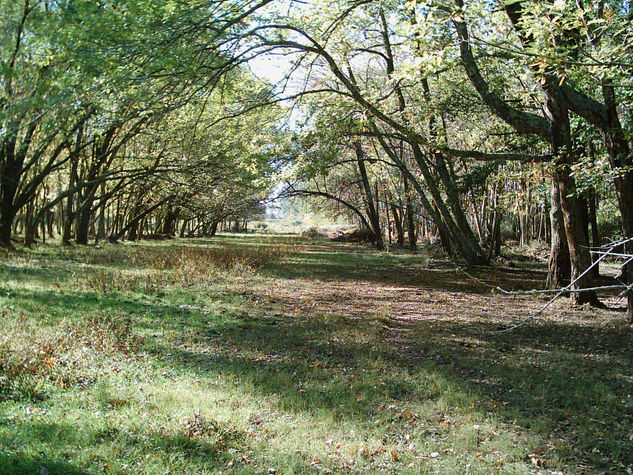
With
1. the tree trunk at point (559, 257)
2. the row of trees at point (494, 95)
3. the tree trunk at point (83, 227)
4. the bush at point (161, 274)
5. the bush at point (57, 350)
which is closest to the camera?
the bush at point (57, 350)

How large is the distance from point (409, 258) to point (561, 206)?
12991 millimetres

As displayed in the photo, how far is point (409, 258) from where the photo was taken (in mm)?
23172

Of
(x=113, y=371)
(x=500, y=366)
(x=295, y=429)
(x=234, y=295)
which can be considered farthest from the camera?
(x=234, y=295)

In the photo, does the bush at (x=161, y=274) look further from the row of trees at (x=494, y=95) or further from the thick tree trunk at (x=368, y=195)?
the thick tree trunk at (x=368, y=195)

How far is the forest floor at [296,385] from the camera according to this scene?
3.85 metres

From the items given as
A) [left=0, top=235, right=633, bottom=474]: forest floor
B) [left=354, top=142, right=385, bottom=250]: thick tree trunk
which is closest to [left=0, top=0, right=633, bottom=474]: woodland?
[left=0, top=235, right=633, bottom=474]: forest floor

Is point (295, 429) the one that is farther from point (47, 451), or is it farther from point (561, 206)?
point (561, 206)

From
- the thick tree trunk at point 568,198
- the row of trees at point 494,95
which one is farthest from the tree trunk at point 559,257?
the thick tree trunk at point 568,198

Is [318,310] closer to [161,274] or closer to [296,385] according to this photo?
[296,385]

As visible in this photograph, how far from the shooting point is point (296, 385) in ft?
17.9

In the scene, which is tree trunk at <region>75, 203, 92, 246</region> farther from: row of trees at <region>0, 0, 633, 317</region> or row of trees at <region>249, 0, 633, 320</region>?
row of trees at <region>249, 0, 633, 320</region>

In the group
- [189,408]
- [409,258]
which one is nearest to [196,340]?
[189,408]

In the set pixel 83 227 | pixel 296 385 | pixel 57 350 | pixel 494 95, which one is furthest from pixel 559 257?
pixel 83 227

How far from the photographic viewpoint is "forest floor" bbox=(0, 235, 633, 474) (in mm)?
3850
